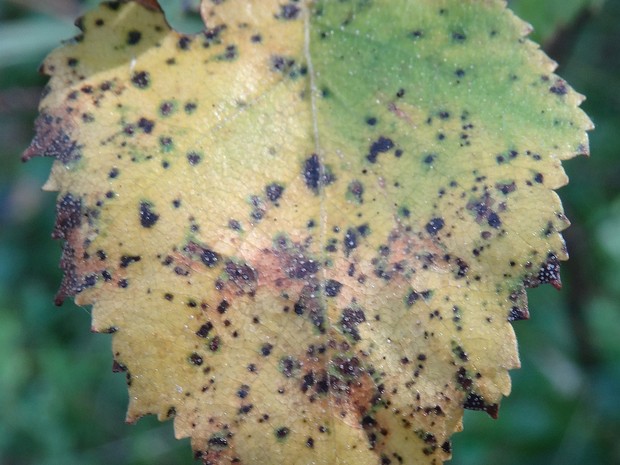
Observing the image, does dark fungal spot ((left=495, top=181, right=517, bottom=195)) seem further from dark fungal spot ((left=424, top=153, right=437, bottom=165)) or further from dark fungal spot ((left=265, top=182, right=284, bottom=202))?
dark fungal spot ((left=265, top=182, right=284, bottom=202))

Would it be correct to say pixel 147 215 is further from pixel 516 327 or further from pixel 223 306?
pixel 516 327

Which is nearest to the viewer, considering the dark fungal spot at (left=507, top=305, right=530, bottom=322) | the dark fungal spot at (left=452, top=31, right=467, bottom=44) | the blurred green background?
the dark fungal spot at (left=507, top=305, right=530, bottom=322)

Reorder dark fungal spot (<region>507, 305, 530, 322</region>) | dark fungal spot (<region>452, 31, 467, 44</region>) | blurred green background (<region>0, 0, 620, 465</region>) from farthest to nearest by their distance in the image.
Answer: blurred green background (<region>0, 0, 620, 465</region>)
dark fungal spot (<region>452, 31, 467, 44</region>)
dark fungal spot (<region>507, 305, 530, 322</region>)

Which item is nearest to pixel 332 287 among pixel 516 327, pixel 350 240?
pixel 350 240

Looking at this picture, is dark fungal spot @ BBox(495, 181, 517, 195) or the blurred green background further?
the blurred green background

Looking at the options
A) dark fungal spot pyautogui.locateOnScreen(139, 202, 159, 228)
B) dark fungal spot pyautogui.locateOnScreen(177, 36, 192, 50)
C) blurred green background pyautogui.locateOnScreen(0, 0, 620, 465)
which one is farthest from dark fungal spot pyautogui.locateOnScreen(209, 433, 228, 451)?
blurred green background pyautogui.locateOnScreen(0, 0, 620, 465)

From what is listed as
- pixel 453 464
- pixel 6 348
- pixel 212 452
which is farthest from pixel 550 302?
pixel 6 348

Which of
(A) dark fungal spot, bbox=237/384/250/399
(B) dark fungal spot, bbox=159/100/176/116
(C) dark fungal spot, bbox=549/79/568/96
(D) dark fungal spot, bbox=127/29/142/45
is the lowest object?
(A) dark fungal spot, bbox=237/384/250/399
